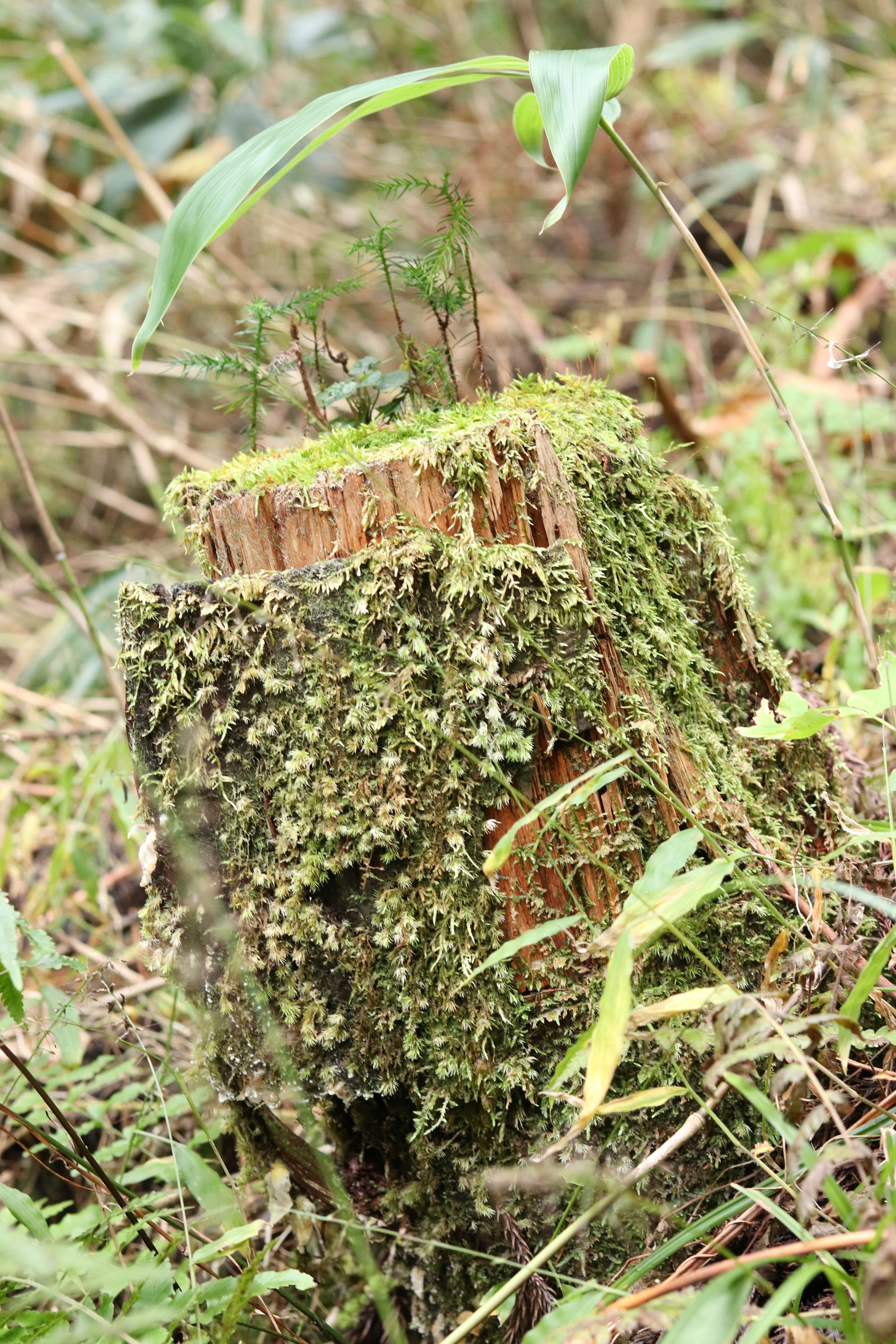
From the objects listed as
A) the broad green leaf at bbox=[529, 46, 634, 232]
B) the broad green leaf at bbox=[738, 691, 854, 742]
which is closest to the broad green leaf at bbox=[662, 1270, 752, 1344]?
the broad green leaf at bbox=[738, 691, 854, 742]

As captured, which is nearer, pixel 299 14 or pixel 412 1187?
pixel 412 1187

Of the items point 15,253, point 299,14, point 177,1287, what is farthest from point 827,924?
point 299,14

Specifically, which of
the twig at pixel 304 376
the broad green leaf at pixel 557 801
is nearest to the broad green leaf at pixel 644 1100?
the broad green leaf at pixel 557 801

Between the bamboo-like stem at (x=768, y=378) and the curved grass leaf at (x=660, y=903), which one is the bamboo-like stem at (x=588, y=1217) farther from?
the bamboo-like stem at (x=768, y=378)

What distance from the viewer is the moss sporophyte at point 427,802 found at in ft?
4.09

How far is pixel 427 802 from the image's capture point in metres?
1.27

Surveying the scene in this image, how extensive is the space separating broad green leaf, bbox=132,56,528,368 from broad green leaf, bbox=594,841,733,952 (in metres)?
0.94

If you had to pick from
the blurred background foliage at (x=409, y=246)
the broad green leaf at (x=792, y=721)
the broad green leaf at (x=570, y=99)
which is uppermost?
the blurred background foliage at (x=409, y=246)

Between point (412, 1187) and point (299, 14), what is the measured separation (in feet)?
23.7

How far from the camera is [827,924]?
126 centimetres

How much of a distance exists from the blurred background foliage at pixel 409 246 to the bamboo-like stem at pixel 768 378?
1.44 meters

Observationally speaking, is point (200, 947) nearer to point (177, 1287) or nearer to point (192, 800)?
point (192, 800)

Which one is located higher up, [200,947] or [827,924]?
[200,947]

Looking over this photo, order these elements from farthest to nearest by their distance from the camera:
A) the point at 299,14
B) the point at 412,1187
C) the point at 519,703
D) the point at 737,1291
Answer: the point at 299,14 → the point at 412,1187 → the point at 519,703 → the point at 737,1291
